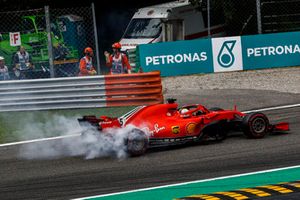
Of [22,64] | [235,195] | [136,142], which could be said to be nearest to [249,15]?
[22,64]

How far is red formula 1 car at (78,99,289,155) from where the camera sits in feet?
39.0

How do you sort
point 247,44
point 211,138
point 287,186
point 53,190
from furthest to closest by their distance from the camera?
point 247,44
point 211,138
point 53,190
point 287,186

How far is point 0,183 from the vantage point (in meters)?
10.8

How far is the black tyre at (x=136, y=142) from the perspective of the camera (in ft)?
38.4

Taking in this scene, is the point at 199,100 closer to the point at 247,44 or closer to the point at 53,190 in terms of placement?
the point at 247,44

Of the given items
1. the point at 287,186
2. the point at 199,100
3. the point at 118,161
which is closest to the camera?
the point at 287,186

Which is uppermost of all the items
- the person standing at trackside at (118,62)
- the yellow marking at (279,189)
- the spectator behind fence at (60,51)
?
the spectator behind fence at (60,51)

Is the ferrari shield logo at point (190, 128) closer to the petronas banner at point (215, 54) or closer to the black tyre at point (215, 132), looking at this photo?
the black tyre at point (215, 132)

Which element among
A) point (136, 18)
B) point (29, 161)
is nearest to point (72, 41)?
point (136, 18)

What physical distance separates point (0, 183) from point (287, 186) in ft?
14.3

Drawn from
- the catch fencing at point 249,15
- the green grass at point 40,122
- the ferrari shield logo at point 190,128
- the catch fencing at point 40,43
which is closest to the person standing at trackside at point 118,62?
the green grass at point 40,122

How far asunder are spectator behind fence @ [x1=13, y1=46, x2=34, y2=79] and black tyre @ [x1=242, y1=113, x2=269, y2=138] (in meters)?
12.4

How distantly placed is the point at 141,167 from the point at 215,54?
11236mm

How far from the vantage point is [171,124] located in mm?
12055
